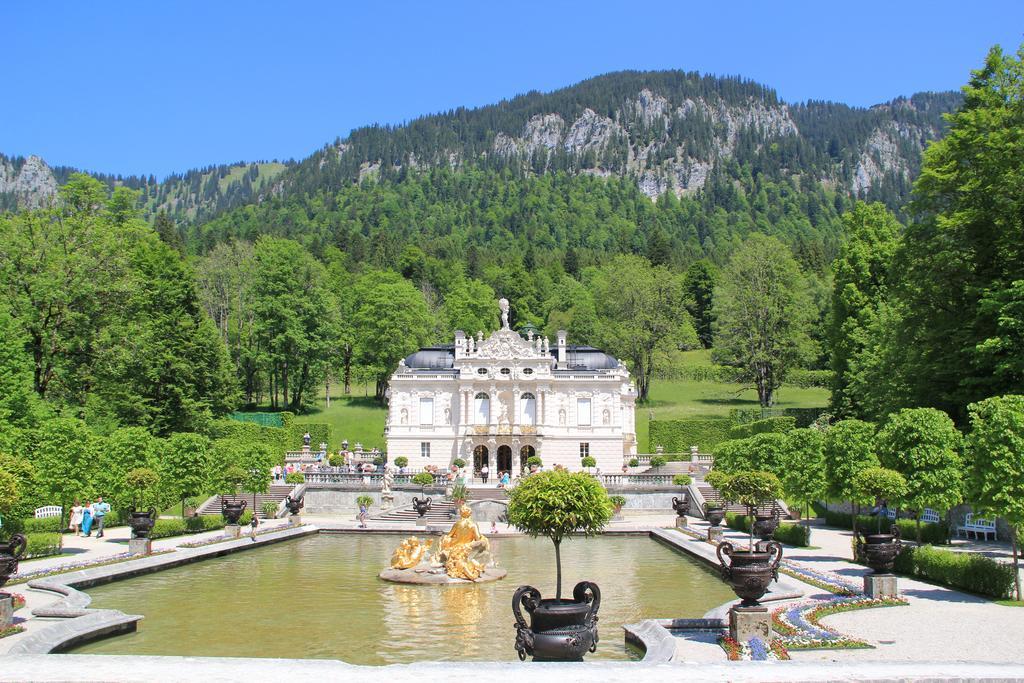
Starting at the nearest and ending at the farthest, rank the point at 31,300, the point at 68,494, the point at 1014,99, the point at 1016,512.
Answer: the point at 1016,512 → the point at 68,494 → the point at 1014,99 → the point at 31,300

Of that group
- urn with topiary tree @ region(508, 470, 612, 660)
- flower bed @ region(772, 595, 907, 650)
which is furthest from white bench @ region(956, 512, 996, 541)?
urn with topiary tree @ region(508, 470, 612, 660)

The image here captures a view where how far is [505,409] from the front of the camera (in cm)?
6019

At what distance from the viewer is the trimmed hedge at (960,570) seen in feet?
66.6

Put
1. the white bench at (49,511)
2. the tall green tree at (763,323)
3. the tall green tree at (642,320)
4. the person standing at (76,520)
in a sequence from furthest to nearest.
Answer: the tall green tree at (642,320), the tall green tree at (763,323), the person standing at (76,520), the white bench at (49,511)

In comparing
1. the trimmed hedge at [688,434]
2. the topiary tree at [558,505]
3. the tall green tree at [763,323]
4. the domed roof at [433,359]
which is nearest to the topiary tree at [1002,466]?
the topiary tree at [558,505]

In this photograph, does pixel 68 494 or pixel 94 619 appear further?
pixel 68 494

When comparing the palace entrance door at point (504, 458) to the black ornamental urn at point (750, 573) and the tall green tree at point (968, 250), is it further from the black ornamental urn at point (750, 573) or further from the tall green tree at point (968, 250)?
the black ornamental urn at point (750, 573)

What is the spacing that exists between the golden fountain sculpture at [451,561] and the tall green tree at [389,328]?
5143 centimetres

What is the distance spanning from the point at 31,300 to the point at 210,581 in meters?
25.3

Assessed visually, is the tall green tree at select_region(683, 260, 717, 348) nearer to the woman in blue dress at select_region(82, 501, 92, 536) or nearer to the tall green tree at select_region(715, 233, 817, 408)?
A: the tall green tree at select_region(715, 233, 817, 408)

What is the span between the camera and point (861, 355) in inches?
2152

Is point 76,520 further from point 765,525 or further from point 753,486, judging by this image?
point 765,525

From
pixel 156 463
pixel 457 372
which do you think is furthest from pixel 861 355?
pixel 156 463

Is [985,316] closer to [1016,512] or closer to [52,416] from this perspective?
[1016,512]
